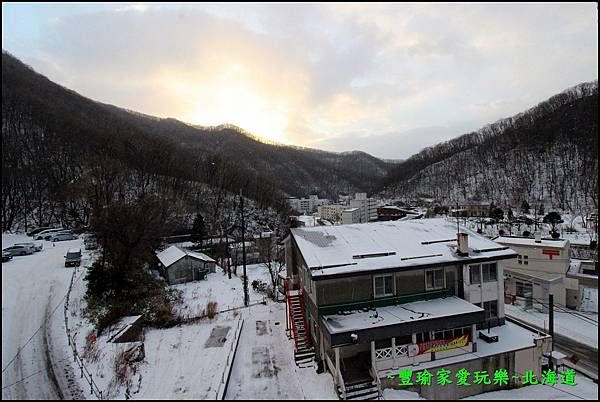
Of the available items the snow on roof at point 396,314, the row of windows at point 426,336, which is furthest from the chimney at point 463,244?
the row of windows at point 426,336

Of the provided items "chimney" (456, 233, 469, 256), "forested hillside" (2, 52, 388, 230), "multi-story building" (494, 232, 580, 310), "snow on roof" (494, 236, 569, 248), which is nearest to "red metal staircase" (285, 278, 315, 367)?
"chimney" (456, 233, 469, 256)

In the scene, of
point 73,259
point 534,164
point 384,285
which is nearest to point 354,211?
point 534,164

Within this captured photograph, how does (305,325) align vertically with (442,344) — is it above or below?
below

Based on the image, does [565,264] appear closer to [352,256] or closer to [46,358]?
[352,256]

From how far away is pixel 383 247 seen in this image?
13016 millimetres

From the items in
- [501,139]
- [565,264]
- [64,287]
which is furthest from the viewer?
[501,139]

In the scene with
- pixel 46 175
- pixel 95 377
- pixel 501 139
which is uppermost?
pixel 501 139

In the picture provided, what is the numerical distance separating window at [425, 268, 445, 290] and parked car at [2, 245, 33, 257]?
25.3 m

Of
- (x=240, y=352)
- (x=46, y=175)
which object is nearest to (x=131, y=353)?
(x=240, y=352)

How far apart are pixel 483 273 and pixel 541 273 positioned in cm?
1371

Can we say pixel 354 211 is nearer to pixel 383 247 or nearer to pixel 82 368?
pixel 383 247

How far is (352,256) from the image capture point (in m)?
12.3

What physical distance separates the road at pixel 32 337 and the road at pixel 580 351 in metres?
18.2

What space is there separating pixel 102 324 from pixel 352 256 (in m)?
11.0
